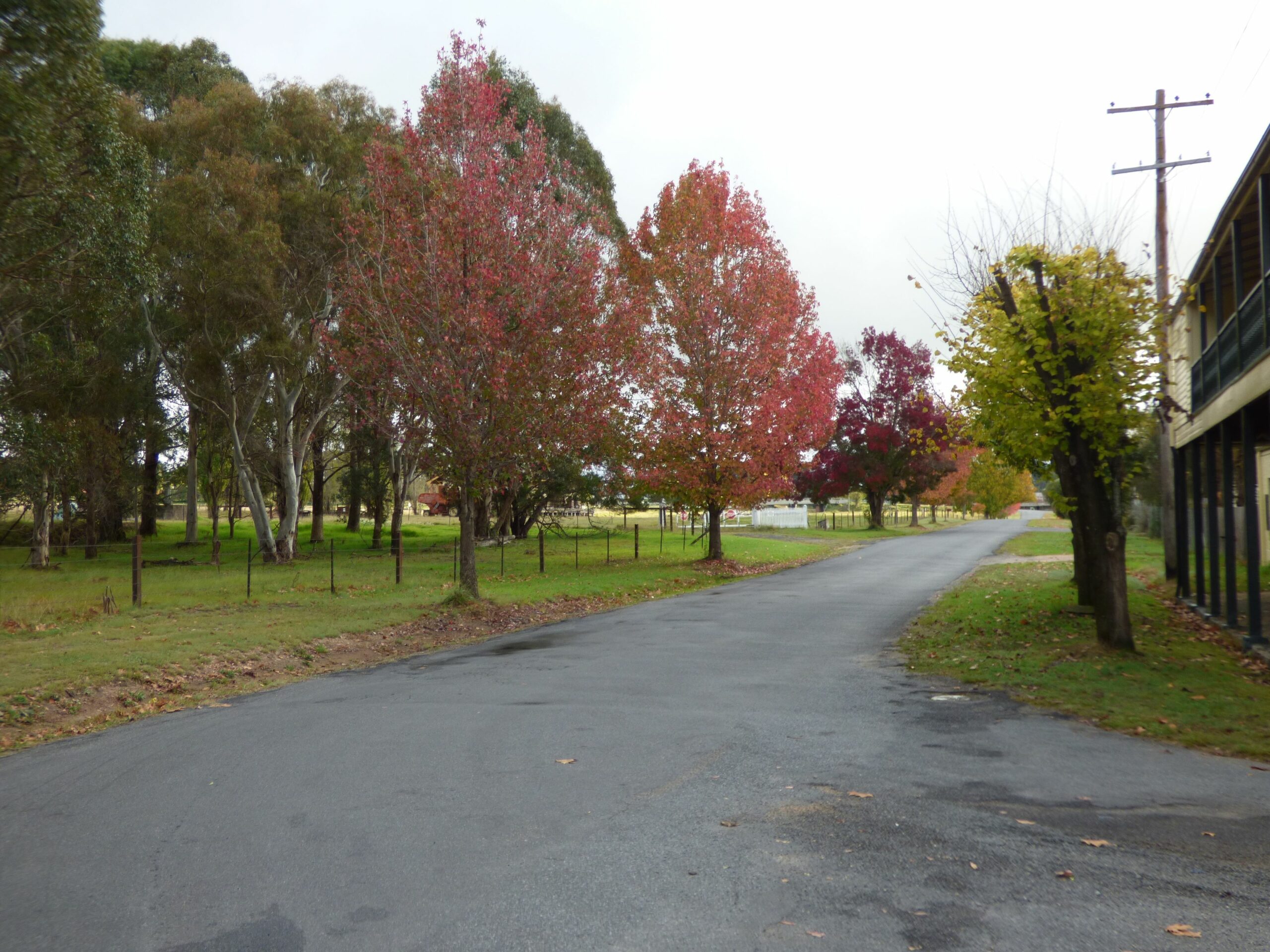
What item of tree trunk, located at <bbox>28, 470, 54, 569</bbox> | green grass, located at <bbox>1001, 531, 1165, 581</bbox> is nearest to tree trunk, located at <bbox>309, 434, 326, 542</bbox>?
tree trunk, located at <bbox>28, 470, 54, 569</bbox>

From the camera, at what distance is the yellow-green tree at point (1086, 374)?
11398 millimetres

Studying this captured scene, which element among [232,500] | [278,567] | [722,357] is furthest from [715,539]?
[232,500]

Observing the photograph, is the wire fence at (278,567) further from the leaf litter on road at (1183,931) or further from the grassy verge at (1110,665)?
the leaf litter on road at (1183,931)

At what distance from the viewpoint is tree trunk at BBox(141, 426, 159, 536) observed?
39375 millimetres

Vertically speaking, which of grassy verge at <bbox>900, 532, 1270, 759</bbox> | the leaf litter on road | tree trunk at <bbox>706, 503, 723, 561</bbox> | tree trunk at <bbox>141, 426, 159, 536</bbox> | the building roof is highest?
the building roof

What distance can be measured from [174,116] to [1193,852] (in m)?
31.2

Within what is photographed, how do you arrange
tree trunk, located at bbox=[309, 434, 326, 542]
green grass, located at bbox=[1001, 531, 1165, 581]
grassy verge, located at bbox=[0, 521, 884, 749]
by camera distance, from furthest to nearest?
tree trunk, located at bbox=[309, 434, 326, 542], green grass, located at bbox=[1001, 531, 1165, 581], grassy verge, located at bbox=[0, 521, 884, 749]

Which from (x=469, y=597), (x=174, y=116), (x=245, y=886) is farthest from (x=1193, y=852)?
(x=174, y=116)

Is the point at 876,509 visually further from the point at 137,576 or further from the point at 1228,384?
the point at 137,576

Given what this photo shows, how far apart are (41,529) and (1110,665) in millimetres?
31889

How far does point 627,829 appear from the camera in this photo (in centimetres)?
541

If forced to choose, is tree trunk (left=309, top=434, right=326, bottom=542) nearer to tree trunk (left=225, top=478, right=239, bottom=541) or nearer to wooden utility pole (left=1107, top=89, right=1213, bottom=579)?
tree trunk (left=225, top=478, right=239, bottom=541)

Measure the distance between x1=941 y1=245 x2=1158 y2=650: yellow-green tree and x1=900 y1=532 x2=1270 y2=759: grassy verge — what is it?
3.19 ft

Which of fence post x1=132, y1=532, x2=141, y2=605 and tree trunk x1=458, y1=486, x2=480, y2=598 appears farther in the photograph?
tree trunk x1=458, y1=486, x2=480, y2=598
